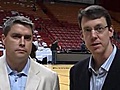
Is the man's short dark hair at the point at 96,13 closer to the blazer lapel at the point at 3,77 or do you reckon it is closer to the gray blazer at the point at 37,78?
the gray blazer at the point at 37,78

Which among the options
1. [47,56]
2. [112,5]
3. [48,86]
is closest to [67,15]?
[112,5]

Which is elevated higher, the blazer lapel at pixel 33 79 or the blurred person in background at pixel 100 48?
the blurred person in background at pixel 100 48

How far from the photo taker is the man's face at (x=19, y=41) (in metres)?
2.14

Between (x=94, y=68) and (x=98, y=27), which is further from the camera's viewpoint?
(x=94, y=68)

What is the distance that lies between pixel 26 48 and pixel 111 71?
0.61m

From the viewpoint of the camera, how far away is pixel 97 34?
205 centimetres

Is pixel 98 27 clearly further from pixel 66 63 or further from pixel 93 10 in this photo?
pixel 66 63

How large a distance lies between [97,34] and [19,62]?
585mm

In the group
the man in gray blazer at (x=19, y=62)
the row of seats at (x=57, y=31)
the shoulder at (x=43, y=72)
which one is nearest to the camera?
the man in gray blazer at (x=19, y=62)

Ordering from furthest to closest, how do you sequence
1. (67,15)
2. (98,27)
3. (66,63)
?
1. (67,15)
2. (66,63)
3. (98,27)

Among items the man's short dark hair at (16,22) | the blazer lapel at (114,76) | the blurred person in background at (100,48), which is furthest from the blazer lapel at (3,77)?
the blazer lapel at (114,76)

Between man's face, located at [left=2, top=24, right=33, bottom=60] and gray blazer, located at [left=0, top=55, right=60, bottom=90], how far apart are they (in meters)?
0.15

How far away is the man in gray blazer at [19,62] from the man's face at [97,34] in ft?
1.34

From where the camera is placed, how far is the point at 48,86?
2.29 metres
